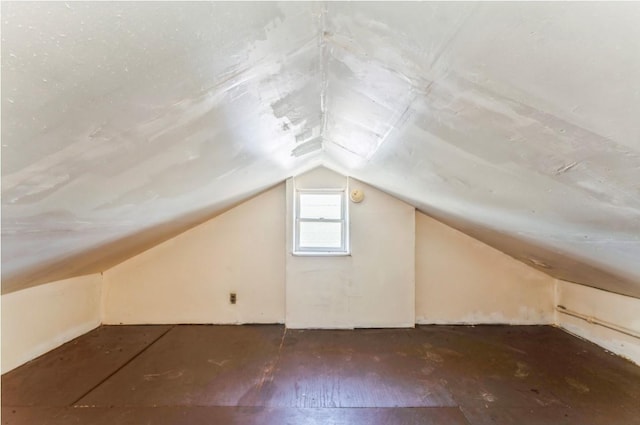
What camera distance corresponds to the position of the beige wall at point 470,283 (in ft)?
11.8

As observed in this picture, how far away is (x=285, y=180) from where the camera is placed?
353cm

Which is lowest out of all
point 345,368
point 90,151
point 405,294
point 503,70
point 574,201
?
point 345,368

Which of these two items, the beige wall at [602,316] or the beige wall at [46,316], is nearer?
the beige wall at [46,316]

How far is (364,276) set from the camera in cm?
346

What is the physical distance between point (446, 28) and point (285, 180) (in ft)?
9.36

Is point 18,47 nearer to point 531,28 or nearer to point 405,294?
point 531,28

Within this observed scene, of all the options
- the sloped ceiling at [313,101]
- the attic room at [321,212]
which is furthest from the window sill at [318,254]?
the sloped ceiling at [313,101]

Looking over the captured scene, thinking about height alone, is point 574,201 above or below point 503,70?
below

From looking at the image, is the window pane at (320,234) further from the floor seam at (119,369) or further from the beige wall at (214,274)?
the floor seam at (119,369)

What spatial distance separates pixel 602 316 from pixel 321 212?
284 cm

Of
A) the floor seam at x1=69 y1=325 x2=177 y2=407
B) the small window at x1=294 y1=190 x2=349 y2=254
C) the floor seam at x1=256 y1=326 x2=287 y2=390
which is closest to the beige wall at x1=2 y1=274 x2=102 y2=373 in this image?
the floor seam at x1=69 y1=325 x2=177 y2=407

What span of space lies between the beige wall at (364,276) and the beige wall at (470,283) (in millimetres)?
252

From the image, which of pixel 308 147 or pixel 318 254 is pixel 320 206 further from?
pixel 308 147

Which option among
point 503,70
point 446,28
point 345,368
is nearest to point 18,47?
point 446,28
